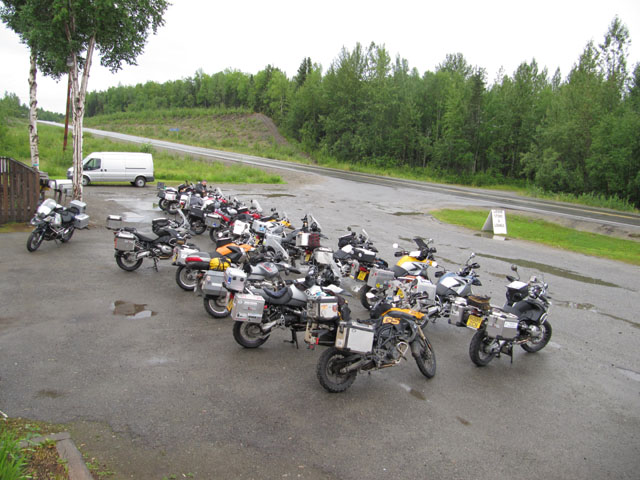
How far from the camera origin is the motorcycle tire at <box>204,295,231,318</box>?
24.6 ft

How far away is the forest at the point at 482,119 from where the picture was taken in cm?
3678

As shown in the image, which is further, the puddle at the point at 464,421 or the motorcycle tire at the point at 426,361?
the motorcycle tire at the point at 426,361

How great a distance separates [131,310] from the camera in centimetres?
754

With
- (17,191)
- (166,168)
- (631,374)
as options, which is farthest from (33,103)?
(631,374)

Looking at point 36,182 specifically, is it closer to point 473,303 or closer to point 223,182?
point 473,303

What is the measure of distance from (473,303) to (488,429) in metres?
→ 2.15

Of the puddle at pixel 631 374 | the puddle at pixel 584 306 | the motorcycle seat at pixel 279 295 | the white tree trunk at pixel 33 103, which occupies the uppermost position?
the white tree trunk at pixel 33 103

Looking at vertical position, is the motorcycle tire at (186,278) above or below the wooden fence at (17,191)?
below

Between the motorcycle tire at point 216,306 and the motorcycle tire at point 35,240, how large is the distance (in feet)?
19.4

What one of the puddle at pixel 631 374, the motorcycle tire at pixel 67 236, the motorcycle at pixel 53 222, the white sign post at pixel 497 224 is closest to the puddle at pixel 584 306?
the puddle at pixel 631 374

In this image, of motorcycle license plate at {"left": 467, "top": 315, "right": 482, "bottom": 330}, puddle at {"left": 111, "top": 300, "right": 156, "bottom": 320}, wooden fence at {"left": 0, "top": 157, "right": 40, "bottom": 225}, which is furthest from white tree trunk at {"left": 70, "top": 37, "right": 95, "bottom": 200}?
motorcycle license plate at {"left": 467, "top": 315, "right": 482, "bottom": 330}

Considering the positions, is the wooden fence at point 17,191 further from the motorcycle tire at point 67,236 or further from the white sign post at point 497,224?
the white sign post at point 497,224

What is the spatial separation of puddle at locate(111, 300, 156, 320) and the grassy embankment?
3433 centimetres

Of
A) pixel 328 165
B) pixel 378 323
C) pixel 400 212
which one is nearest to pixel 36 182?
pixel 378 323
